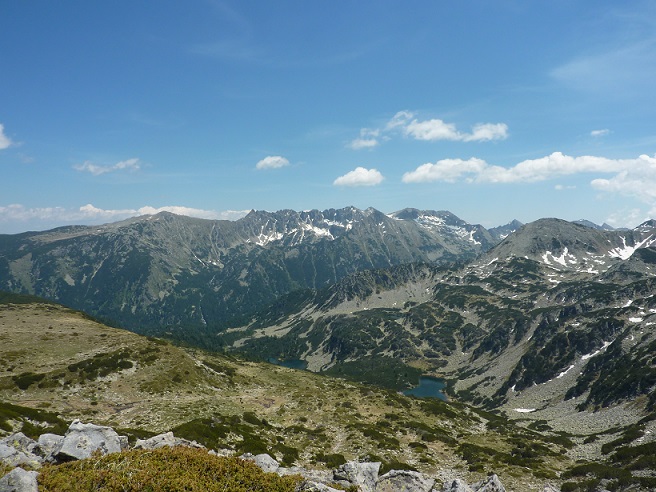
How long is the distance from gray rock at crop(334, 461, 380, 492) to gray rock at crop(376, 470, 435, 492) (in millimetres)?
780

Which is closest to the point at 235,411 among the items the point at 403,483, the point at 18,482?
the point at 403,483

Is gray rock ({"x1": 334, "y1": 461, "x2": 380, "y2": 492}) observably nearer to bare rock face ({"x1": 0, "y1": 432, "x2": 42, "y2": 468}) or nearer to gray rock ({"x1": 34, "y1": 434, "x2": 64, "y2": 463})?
gray rock ({"x1": 34, "y1": 434, "x2": 64, "y2": 463})

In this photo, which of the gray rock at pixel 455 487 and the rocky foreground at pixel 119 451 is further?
the gray rock at pixel 455 487

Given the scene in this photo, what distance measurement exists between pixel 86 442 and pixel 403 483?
2403 centimetres

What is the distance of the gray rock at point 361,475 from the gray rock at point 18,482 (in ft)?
63.3

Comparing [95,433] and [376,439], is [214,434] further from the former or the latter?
[376,439]

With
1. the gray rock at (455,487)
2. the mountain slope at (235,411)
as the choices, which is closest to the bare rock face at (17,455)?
the mountain slope at (235,411)

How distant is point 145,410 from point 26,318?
11211 cm

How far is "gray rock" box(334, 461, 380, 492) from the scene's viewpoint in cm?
2730

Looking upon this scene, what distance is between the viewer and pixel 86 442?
25.2m

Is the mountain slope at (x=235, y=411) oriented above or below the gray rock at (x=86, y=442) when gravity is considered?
below

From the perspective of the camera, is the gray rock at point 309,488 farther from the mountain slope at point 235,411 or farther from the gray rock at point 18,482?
the mountain slope at point 235,411

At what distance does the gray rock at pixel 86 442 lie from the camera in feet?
76.0

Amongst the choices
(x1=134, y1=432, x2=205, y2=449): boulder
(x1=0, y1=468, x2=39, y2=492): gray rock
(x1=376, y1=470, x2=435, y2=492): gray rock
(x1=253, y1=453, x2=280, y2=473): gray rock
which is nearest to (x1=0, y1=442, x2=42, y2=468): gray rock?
(x1=0, y1=468, x2=39, y2=492): gray rock
